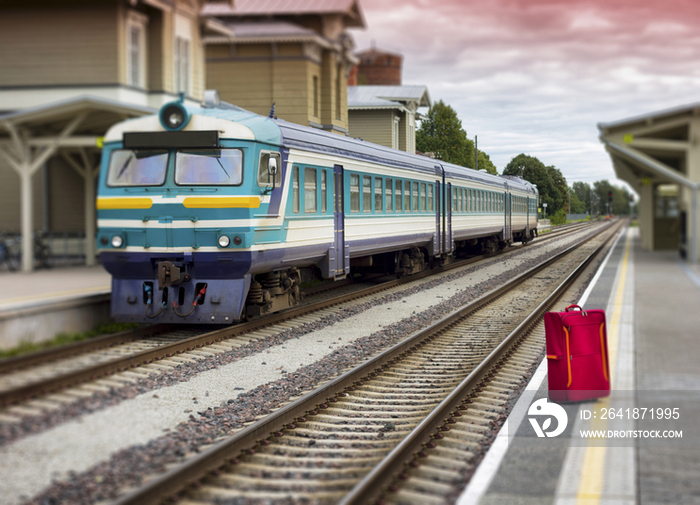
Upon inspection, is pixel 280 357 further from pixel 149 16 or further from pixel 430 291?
pixel 149 16

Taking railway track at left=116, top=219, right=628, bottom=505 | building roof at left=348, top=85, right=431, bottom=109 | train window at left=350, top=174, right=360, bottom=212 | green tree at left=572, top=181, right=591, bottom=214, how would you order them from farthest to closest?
building roof at left=348, top=85, right=431, bottom=109 → train window at left=350, top=174, right=360, bottom=212 → green tree at left=572, top=181, right=591, bottom=214 → railway track at left=116, top=219, right=628, bottom=505

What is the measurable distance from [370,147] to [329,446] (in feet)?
33.9

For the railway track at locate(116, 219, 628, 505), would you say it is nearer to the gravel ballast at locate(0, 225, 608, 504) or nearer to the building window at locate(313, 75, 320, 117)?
the gravel ballast at locate(0, 225, 608, 504)

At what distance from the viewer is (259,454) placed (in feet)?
18.9

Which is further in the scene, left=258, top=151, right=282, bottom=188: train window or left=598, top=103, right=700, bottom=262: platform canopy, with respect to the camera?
left=258, top=151, right=282, bottom=188: train window

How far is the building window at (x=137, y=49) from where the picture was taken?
17.0m

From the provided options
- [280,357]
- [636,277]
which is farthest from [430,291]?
[636,277]

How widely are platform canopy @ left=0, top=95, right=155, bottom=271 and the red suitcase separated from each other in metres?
9.23

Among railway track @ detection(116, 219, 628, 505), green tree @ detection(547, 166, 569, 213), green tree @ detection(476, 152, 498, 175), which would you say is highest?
green tree @ detection(476, 152, 498, 175)

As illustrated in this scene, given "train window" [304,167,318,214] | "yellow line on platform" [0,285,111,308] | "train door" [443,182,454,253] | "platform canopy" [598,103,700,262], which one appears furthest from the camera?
"train door" [443,182,454,253]

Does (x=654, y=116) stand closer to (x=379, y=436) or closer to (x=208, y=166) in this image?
(x=379, y=436)

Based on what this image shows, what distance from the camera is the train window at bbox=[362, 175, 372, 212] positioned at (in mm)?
15000

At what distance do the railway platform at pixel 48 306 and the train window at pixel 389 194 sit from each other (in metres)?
6.64

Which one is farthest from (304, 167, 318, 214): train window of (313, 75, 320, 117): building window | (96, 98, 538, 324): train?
(313, 75, 320, 117): building window
